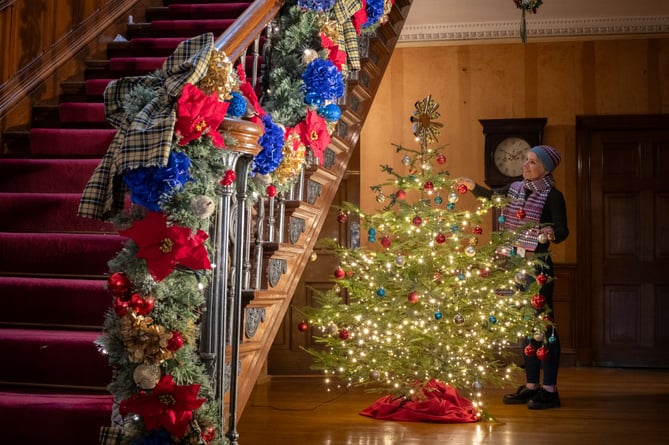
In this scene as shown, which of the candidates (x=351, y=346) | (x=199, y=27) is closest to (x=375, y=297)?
(x=351, y=346)

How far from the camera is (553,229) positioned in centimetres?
539

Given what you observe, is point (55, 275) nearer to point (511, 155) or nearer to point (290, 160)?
point (290, 160)

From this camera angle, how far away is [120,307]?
2637 millimetres

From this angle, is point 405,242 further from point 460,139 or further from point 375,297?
point 460,139

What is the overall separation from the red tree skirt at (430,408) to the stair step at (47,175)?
82.1 inches

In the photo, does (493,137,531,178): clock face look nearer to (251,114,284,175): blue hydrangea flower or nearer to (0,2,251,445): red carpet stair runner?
(0,2,251,445): red carpet stair runner

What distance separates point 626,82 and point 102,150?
19.2 feet

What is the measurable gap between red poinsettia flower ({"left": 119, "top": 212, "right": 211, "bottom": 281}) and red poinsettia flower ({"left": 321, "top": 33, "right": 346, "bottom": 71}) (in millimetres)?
1616

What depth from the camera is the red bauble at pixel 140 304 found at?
263cm

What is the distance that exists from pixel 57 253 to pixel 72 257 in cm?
7

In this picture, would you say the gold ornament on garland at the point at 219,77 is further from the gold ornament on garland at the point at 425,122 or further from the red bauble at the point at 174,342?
the gold ornament on garland at the point at 425,122

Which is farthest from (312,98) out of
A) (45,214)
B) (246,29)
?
(45,214)

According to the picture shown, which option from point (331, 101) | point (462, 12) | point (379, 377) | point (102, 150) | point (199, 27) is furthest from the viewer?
point (462, 12)

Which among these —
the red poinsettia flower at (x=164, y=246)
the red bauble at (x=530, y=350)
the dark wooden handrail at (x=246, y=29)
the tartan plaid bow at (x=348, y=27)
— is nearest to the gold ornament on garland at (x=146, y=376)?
the red poinsettia flower at (x=164, y=246)
